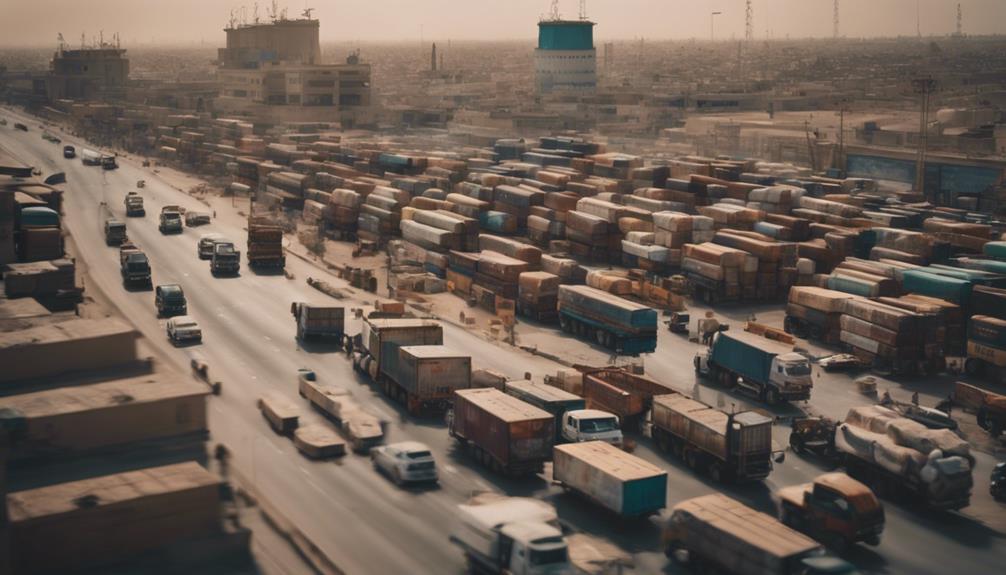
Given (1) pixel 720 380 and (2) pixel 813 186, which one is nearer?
(1) pixel 720 380

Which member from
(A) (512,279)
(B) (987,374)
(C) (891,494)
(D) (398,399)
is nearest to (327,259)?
(A) (512,279)

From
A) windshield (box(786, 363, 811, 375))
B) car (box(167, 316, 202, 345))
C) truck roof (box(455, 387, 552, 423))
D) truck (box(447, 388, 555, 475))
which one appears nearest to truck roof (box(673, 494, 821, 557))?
truck (box(447, 388, 555, 475))

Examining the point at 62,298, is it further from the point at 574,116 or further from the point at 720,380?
the point at 574,116

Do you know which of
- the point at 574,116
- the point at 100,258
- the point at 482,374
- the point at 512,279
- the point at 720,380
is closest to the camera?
the point at 482,374

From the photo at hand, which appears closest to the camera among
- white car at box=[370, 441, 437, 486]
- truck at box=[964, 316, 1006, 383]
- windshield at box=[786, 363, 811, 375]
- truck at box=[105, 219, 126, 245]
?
white car at box=[370, 441, 437, 486]

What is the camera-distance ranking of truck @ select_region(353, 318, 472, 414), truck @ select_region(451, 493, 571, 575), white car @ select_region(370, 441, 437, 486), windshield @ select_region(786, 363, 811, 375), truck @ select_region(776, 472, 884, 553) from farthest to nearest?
1. windshield @ select_region(786, 363, 811, 375)
2. truck @ select_region(353, 318, 472, 414)
3. white car @ select_region(370, 441, 437, 486)
4. truck @ select_region(776, 472, 884, 553)
5. truck @ select_region(451, 493, 571, 575)

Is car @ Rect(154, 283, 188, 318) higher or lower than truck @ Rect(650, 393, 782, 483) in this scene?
higher

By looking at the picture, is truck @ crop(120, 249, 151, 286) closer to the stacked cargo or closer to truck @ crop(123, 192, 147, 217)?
the stacked cargo
